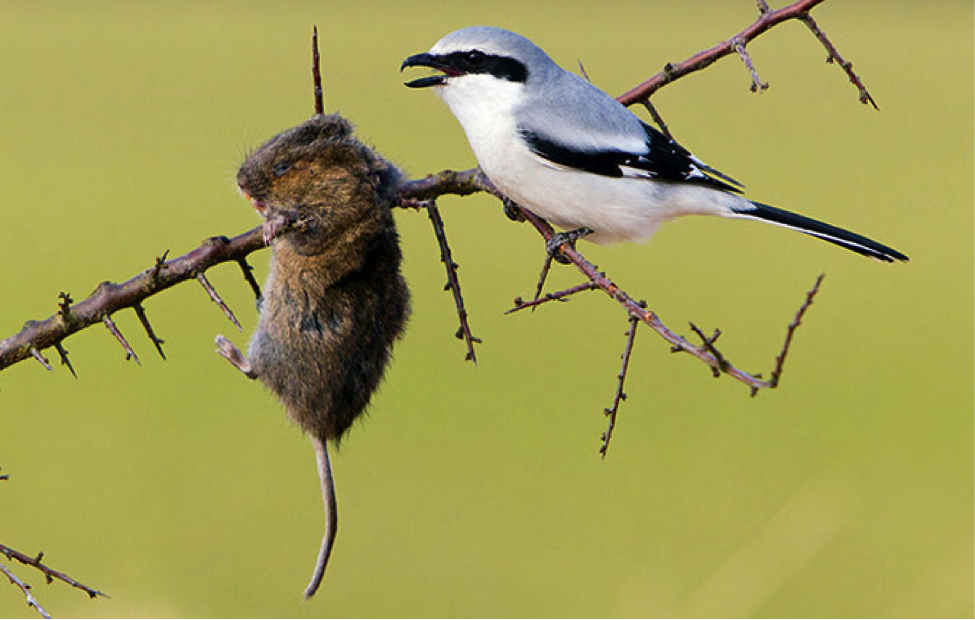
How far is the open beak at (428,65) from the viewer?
8.96ft

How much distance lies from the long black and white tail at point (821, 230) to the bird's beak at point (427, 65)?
1095 mm

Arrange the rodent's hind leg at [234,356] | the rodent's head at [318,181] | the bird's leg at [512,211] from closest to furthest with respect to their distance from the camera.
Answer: the rodent's head at [318,181]
the rodent's hind leg at [234,356]
the bird's leg at [512,211]

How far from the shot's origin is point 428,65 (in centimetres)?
283

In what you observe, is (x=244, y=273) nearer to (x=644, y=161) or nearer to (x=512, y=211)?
(x=512, y=211)

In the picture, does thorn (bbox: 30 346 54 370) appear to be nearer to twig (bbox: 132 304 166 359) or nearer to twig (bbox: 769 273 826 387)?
twig (bbox: 132 304 166 359)

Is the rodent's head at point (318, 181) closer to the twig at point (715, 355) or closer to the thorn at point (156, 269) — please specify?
the thorn at point (156, 269)

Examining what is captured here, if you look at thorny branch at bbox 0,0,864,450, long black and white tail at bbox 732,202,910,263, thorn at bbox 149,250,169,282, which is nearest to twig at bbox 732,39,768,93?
thorny branch at bbox 0,0,864,450

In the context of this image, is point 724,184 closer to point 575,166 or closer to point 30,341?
point 575,166

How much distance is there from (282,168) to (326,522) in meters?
0.98

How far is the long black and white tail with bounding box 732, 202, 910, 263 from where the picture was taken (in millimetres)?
2623

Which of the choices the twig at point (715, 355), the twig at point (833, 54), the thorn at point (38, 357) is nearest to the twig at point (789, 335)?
the twig at point (715, 355)

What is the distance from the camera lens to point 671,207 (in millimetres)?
3480

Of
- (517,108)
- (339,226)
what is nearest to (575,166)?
(517,108)

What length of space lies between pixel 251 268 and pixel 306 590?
2.60ft
